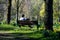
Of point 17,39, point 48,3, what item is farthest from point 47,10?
point 17,39

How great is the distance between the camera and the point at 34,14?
248ft

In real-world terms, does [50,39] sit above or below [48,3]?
below

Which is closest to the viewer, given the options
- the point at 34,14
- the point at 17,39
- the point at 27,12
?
the point at 17,39

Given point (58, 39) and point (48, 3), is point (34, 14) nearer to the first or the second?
point (48, 3)

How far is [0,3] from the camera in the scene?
72125mm

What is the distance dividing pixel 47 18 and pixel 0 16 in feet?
184

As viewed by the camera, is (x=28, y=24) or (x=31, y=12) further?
(x=31, y=12)

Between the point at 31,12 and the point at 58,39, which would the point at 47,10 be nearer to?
the point at 58,39

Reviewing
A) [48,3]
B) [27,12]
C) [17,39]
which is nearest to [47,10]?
[48,3]

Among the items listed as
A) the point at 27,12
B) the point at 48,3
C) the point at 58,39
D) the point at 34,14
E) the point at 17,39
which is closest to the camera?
the point at 58,39

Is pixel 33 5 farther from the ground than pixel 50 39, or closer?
farther from the ground

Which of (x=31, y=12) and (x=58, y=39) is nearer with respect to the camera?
(x=58, y=39)

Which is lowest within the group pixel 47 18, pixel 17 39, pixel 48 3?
pixel 17 39

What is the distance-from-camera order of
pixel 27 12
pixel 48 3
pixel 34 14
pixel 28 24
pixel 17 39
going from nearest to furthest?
pixel 17 39, pixel 48 3, pixel 28 24, pixel 27 12, pixel 34 14
